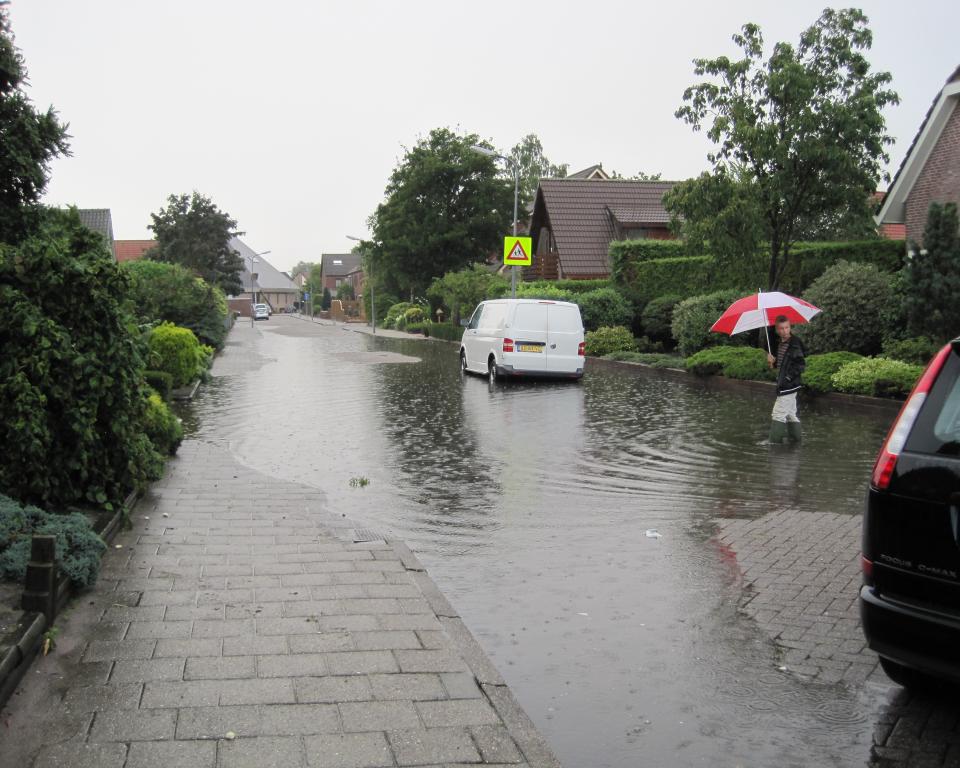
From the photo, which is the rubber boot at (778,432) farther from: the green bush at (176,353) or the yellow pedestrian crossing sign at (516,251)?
the yellow pedestrian crossing sign at (516,251)

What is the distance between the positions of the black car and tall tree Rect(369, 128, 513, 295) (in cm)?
5417

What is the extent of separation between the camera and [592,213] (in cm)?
4697

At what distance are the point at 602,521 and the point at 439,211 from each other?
5244 cm

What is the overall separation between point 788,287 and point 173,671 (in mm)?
23413

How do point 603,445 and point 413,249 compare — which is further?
point 413,249

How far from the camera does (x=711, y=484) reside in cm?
899

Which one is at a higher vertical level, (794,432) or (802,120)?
(802,120)

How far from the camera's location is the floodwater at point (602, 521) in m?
3.96

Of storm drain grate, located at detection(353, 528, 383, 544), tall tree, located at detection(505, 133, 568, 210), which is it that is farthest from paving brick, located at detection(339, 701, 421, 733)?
tall tree, located at detection(505, 133, 568, 210)

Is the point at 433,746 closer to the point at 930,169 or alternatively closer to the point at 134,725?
the point at 134,725

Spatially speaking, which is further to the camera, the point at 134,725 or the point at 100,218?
the point at 100,218

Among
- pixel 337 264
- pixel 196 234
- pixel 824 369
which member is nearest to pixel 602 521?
pixel 824 369

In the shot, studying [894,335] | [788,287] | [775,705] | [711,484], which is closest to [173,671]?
[775,705]

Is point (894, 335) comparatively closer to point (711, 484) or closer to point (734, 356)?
point (734, 356)
